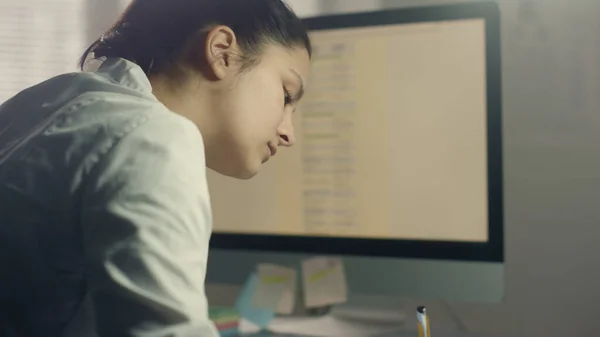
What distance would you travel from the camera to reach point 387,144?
87 centimetres

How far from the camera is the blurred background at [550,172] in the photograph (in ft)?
3.13

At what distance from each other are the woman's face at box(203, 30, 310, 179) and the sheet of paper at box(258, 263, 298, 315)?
0.84ft

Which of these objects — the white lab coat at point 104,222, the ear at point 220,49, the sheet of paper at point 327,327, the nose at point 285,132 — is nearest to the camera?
the white lab coat at point 104,222

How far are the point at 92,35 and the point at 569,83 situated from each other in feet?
3.18

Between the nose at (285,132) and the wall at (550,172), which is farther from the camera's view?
the wall at (550,172)

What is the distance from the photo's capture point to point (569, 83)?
976 millimetres

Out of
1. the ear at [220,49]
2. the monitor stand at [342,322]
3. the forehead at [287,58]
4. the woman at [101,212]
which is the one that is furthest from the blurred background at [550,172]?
the woman at [101,212]

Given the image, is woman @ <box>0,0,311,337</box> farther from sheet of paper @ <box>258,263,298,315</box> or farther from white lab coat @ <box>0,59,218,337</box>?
sheet of paper @ <box>258,263,298,315</box>

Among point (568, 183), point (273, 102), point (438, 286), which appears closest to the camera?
point (273, 102)

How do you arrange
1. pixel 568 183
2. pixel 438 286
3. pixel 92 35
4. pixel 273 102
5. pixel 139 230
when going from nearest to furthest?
pixel 139 230 → pixel 273 102 → pixel 438 286 → pixel 568 183 → pixel 92 35

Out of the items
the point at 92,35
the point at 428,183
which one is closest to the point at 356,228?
the point at 428,183

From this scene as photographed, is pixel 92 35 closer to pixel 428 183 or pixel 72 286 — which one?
pixel 428 183

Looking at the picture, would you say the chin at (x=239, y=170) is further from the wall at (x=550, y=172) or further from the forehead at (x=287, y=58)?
the wall at (x=550, y=172)

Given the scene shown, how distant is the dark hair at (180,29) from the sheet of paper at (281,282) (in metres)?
Result: 0.39
